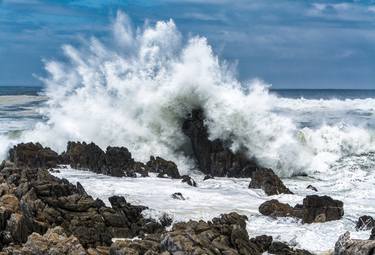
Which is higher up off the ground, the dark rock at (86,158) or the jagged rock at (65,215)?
the dark rock at (86,158)

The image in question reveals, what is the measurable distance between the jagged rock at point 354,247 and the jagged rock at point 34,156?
16.7 m

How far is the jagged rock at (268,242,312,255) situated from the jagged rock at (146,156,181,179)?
1179 centimetres

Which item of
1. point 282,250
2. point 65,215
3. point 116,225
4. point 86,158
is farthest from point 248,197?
point 86,158

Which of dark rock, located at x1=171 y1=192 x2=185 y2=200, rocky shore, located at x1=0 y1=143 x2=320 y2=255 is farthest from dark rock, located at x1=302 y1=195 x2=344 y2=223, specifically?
dark rock, located at x1=171 y1=192 x2=185 y2=200

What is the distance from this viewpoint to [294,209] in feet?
61.8

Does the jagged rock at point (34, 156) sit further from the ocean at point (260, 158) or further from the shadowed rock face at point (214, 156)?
the shadowed rock face at point (214, 156)

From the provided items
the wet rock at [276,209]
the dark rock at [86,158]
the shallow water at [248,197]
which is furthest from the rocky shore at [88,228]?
the dark rock at [86,158]

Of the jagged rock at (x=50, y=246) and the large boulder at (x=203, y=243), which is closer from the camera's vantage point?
the large boulder at (x=203, y=243)

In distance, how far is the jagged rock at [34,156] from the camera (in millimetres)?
26938

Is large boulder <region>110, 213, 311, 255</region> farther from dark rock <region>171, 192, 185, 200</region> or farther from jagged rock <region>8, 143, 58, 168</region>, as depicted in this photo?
jagged rock <region>8, 143, 58, 168</region>

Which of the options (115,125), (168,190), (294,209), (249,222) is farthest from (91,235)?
(115,125)

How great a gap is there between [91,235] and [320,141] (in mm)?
25518

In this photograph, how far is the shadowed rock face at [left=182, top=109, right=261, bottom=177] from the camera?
2802 cm

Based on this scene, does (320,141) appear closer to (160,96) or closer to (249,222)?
(160,96)
